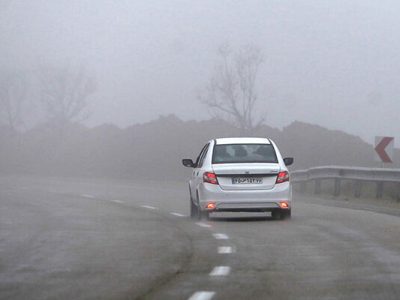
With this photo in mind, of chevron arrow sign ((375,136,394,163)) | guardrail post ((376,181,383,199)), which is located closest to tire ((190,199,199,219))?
guardrail post ((376,181,383,199))

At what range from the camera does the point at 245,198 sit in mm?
18953

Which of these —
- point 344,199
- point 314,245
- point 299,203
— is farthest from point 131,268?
→ point 344,199

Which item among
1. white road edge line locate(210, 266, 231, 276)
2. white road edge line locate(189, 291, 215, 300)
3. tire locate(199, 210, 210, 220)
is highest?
tire locate(199, 210, 210, 220)

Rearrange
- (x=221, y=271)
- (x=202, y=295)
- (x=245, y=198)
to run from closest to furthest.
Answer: (x=202, y=295) → (x=221, y=271) → (x=245, y=198)

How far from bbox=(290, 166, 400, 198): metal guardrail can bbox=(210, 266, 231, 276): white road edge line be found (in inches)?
609

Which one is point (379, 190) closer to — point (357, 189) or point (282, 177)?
point (357, 189)

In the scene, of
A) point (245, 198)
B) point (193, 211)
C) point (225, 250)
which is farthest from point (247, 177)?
point (225, 250)

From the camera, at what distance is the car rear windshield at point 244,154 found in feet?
64.6

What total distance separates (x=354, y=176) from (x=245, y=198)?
9943 mm

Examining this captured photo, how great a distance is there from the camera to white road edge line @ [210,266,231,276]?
1077cm

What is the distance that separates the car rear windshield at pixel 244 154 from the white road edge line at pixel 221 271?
8.34 metres

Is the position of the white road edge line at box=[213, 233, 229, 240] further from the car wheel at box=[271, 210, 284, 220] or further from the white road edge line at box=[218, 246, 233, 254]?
the car wheel at box=[271, 210, 284, 220]

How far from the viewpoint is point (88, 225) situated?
1839 cm

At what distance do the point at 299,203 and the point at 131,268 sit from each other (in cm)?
1426
